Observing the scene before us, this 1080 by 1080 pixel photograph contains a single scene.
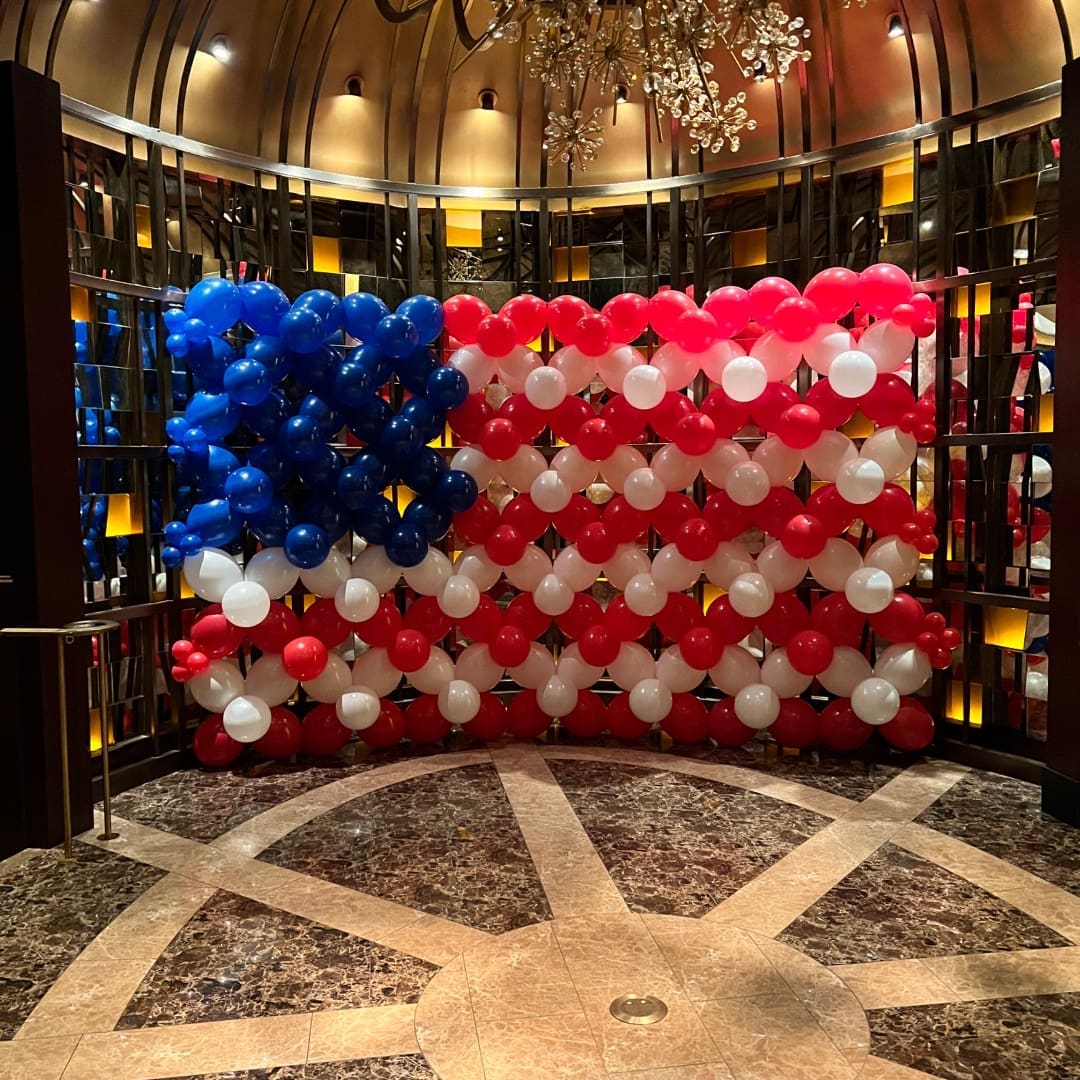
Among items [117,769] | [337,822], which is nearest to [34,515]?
[117,769]

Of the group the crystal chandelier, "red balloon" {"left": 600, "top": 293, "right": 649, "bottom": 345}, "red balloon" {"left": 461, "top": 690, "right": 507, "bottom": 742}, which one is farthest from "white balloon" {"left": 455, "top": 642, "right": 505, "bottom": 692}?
the crystal chandelier

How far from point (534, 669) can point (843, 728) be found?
6.05 feet

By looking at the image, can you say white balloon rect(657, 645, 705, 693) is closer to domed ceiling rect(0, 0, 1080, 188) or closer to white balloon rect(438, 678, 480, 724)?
white balloon rect(438, 678, 480, 724)

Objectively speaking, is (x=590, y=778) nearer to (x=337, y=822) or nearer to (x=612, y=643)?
(x=612, y=643)

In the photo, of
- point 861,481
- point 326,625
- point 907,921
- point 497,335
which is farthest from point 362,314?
point 907,921

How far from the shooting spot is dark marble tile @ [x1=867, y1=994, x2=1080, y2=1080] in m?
2.85

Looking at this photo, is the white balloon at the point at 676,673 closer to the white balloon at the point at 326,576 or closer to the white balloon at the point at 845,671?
the white balloon at the point at 845,671

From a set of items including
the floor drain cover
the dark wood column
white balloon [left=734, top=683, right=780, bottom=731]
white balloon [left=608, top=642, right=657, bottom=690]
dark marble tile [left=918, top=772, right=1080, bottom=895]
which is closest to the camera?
the floor drain cover

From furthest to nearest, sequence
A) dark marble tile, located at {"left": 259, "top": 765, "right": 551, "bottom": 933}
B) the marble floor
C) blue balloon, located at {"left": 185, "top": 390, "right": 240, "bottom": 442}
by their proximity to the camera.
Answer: blue balloon, located at {"left": 185, "top": 390, "right": 240, "bottom": 442} → dark marble tile, located at {"left": 259, "top": 765, "right": 551, "bottom": 933} → the marble floor

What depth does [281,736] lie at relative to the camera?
226 inches

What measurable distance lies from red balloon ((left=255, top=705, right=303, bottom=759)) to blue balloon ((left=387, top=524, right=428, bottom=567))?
1.15 metres

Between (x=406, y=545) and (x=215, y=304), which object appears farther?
(x=406, y=545)

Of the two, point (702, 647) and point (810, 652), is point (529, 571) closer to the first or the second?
point (702, 647)

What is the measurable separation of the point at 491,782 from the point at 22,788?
7.64 feet
